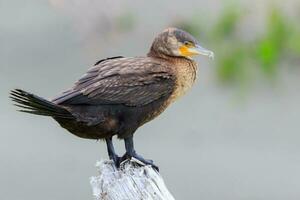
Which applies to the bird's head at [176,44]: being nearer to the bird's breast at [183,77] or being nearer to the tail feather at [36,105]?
the bird's breast at [183,77]

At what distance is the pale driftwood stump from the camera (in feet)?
13.2

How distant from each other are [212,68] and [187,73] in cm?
439

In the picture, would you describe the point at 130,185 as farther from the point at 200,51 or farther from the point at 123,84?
the point at 200,51

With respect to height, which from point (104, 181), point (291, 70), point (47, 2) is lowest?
point (104, 181)

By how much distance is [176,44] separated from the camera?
206 inches

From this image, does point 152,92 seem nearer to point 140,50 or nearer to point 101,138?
point 101,138

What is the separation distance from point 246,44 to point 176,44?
4.69 meters

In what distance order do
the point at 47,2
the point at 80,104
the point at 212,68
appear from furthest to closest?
1. the point at 47,2
2. the point at 212,68
3. the point at 80,104

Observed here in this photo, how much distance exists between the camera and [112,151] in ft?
16.4

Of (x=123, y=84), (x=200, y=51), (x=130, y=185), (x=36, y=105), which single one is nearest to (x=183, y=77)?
(x=200, y=51)

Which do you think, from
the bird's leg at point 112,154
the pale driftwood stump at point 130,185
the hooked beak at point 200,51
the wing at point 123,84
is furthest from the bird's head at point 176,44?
the pale driftwood stump at point 130,185

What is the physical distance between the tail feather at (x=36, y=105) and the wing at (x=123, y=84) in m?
0.06

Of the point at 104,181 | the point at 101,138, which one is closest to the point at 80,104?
the point at 101,138

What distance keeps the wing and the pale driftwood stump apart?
18.0 inches
